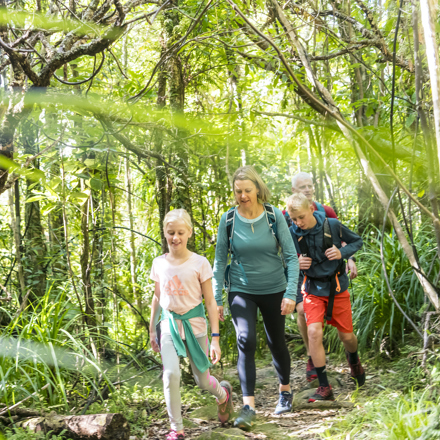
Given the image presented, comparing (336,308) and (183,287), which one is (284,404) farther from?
(183,287)

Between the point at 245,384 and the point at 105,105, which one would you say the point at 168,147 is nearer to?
the point at 105,105

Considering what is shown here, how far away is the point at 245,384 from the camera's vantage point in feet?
10.4

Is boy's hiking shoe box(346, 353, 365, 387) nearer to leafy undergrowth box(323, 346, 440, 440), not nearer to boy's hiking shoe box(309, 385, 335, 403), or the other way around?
leafy undergrowth box(323, 346, 440, 440)

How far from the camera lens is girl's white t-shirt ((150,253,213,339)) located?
2.91m

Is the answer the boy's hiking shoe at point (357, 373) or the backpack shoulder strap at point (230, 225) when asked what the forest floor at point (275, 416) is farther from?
the backpack shoulder strap at point (230, 225)

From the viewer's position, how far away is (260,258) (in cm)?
328

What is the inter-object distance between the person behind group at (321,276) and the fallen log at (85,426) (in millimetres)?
1606

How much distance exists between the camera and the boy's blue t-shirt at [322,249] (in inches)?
141

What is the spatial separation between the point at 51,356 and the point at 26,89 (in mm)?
1851

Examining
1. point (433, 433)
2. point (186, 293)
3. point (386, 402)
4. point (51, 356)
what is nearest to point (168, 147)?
point (186, 293)

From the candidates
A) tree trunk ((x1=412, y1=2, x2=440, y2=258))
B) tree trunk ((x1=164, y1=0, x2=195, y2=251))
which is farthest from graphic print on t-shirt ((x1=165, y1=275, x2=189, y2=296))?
tree trunk ((x1=412, y1=2, x2=440, y2=258))

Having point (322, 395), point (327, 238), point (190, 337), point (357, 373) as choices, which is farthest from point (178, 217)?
point (357, 373)

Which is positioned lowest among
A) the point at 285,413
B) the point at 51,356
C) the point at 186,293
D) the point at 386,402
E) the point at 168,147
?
the point at 285,413

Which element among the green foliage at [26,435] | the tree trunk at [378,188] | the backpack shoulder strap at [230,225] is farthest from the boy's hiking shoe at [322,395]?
the green foliage at [26,435]
